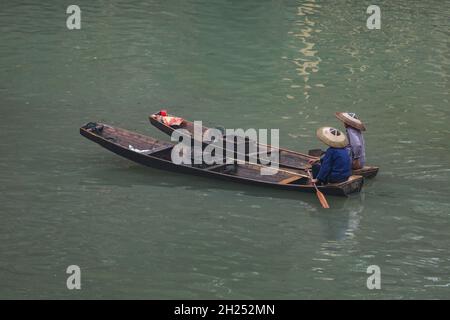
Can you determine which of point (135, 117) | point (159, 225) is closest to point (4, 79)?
point (135, 117)

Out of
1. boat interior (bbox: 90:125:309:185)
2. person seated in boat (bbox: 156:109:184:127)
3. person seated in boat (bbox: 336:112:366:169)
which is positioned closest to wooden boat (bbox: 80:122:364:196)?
boat interior (bbox: 90:125:309:185)

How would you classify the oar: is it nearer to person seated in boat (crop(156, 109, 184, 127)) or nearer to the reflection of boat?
the reflection of boat

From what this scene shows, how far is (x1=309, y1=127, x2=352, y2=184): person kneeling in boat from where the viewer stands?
459 inches

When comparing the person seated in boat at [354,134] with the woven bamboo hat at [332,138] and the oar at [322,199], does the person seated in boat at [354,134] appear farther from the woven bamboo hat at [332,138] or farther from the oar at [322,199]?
the oar at [322,199]

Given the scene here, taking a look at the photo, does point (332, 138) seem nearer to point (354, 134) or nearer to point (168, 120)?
point (354, 134)

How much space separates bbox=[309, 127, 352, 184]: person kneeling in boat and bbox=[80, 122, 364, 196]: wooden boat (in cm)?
11

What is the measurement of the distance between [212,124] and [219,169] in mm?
3057

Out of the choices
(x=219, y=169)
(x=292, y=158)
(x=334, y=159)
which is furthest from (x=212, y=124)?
(x=334, y=159)

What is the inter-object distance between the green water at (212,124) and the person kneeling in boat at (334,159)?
15.3 inches

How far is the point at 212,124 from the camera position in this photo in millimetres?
15336

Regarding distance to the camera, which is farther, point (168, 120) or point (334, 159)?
point (168, 120)

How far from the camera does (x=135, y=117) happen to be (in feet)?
51.1

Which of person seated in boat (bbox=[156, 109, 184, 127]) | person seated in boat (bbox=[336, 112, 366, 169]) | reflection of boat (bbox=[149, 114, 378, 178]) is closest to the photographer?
person seated in boat (bbox=[336, 112, 366, 169])
